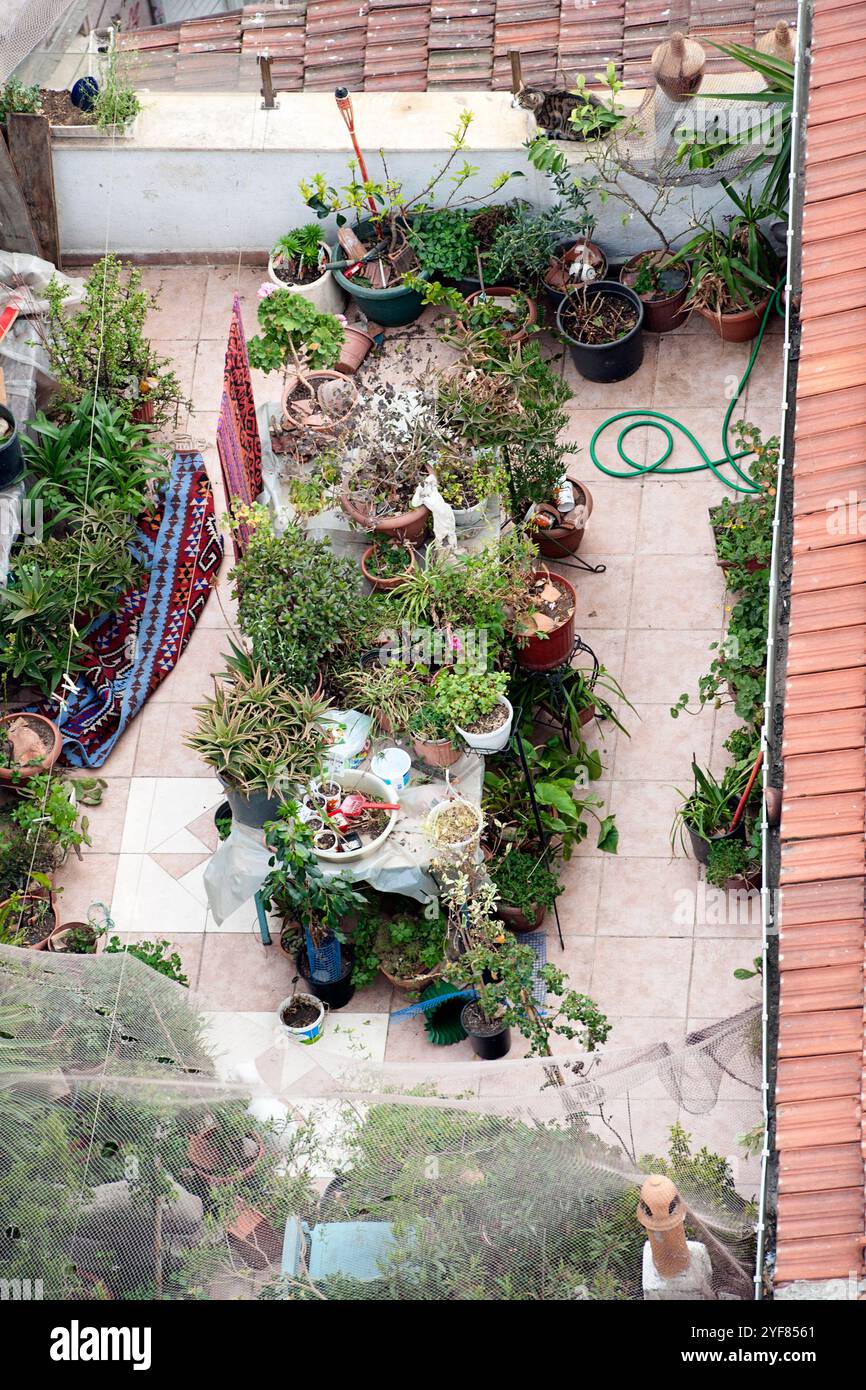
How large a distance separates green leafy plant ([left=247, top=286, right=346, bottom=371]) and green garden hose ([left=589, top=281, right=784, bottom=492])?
1.62 metres

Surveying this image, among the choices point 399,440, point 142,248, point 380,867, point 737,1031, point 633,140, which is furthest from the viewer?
point 142,248

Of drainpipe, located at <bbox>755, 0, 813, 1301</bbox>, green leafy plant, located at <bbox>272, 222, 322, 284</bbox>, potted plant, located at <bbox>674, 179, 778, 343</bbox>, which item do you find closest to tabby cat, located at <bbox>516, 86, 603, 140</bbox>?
potted plant, located at <bbox>674, 179, 778, 343</bbox>

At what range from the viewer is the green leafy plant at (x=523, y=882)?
8.88 meters

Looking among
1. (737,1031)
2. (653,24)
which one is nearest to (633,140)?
(653,24)

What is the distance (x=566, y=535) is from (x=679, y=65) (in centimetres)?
249

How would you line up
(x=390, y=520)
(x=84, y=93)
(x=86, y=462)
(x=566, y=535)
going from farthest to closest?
(x=84, y=93), (x=86, y=462), (x=566, y=535), (x=390, y=520)

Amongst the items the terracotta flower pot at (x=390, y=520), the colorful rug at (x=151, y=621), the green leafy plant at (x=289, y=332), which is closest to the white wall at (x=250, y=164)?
the green leafy plant at (x=289, y=332)

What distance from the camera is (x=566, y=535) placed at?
9.83 metres

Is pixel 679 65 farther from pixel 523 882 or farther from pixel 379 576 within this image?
pixel 523 882

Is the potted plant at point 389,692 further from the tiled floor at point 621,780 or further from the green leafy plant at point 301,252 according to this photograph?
the green leafy plant at point 301,252

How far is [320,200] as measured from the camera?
1042 centimetres

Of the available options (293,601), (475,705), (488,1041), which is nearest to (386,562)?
(293,601)

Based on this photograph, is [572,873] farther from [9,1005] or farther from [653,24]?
[653,24]

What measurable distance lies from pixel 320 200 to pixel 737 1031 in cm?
546
